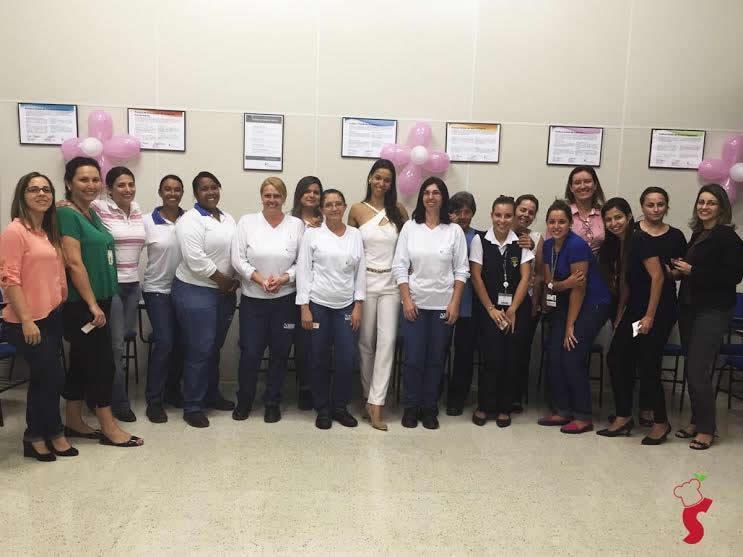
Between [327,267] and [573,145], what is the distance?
94.3 inches

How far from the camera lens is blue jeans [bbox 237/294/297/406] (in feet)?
11.8

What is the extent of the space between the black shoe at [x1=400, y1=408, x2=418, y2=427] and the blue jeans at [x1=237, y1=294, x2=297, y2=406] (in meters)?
0.83

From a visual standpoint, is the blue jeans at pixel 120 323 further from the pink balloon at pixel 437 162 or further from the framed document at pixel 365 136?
the pink balloon at pixel 437 162

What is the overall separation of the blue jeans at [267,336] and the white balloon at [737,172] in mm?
3538

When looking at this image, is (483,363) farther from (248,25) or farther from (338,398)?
Result: (248,25)

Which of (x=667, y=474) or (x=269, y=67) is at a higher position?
(x=269, y=67)

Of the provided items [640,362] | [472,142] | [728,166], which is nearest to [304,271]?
[472,142]

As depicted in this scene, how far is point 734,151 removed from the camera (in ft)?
14.8

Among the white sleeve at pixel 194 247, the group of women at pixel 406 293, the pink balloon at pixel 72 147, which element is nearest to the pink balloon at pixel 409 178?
the group of women at pixel 406 293

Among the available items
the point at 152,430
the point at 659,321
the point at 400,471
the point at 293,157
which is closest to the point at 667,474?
the point at 659,321

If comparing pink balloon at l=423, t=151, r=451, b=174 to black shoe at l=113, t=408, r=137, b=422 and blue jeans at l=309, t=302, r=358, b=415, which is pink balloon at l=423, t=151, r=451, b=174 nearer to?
blue jeans at l=309, t=302, r=358, b=415

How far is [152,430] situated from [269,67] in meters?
2.78

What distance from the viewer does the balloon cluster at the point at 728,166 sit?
4.51 meters

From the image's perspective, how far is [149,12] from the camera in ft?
14.3
